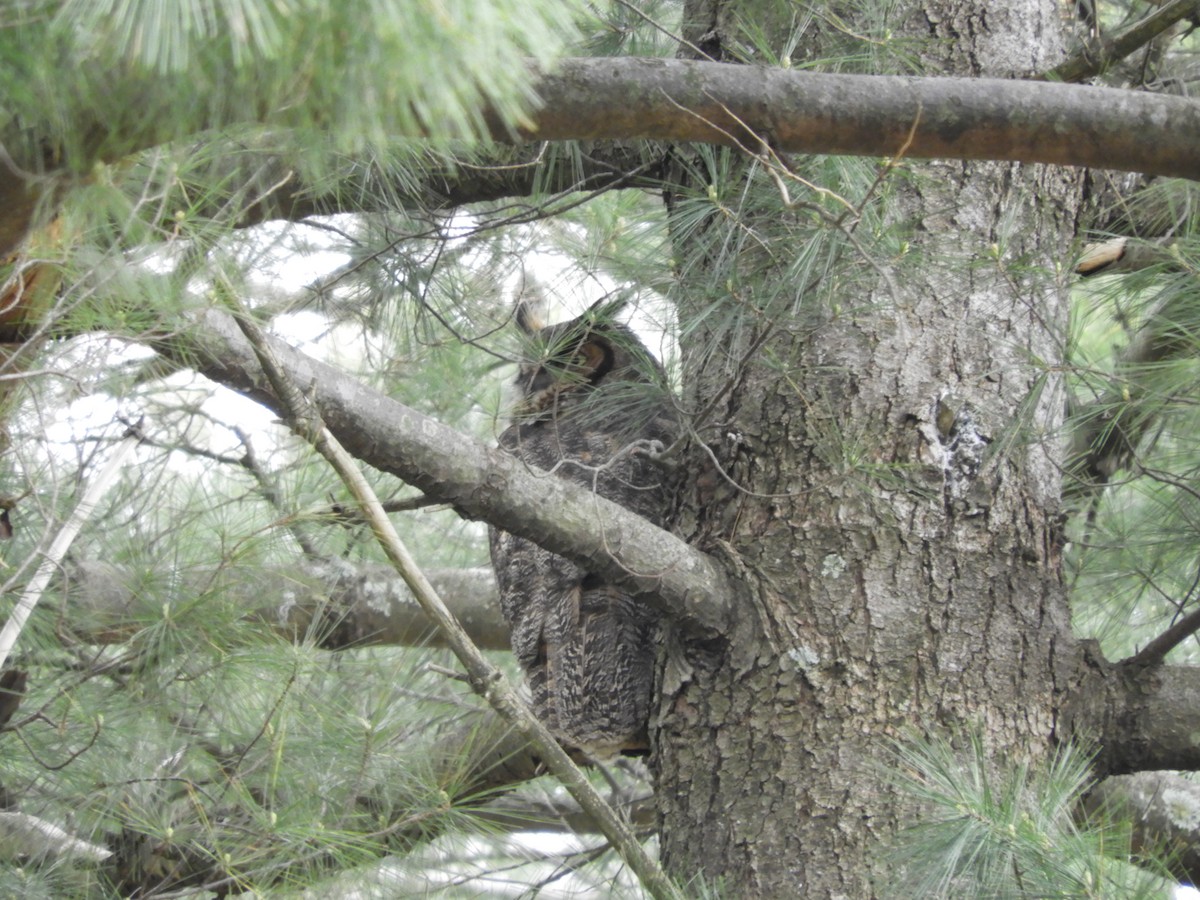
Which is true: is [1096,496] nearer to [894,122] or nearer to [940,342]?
[940,342]

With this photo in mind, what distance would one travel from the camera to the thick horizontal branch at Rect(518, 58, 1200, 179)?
1.32m

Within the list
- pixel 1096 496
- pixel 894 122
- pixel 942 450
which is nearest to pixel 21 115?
pixel 894 122

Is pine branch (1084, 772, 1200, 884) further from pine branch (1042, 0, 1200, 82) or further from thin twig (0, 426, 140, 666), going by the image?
thin twig (0, 426, 140, 666)

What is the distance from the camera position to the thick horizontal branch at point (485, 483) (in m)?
1.69

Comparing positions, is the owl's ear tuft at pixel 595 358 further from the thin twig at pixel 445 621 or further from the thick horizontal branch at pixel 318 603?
the thin twig at pixel 445 621

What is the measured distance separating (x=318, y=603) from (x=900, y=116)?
1968 mm

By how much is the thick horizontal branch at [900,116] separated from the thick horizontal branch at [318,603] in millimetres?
1346

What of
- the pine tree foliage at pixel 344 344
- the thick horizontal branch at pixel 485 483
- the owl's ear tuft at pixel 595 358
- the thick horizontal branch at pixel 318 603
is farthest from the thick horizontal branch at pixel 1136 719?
the thick horizontal branch at pixel 318 603

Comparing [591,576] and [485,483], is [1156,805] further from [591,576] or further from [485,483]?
[485,483]

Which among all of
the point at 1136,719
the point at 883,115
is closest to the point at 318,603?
the point at 1136,719

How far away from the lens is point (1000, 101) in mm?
1396

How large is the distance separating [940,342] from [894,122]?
0.77 meters

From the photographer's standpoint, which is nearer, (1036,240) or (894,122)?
(894,122)

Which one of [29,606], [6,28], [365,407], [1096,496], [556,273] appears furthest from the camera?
[1096,496]
